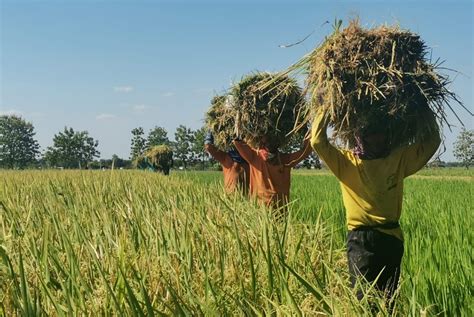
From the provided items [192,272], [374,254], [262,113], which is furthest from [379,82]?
[262,113]

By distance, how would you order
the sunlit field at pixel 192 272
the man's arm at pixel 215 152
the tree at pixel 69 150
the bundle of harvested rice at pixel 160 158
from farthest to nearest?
1. the tree at pixel 69 150
2. the bundle of harvested rice at pixel 160 158
3. the man's arm at pixel 215 152
4. the sunlit field at pixel 192 272

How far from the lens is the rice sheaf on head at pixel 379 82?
2.10 meters

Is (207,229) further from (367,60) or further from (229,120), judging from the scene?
(229,120)

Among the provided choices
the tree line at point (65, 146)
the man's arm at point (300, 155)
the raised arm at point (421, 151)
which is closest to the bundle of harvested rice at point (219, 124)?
the man's arm at point (300, 155)

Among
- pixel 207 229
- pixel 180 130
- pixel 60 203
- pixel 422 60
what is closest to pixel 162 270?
pixel 207 229

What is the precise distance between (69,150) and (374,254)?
214 feet

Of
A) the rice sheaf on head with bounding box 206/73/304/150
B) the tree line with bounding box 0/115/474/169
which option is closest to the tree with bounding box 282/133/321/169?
the rice sheaf on head with bounding box 206/73/304/150

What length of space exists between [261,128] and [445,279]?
6.02ft

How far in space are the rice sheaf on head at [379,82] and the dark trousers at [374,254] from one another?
1.71ft

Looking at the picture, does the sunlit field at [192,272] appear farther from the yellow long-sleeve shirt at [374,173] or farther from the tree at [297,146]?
the tree at [297,146]

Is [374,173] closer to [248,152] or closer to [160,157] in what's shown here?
[248,152]

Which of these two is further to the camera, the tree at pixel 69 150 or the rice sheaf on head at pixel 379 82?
the tree at pixel 69 150

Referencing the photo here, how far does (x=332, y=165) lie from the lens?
2.29 meters

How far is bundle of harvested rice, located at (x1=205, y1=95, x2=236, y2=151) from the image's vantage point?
4906mm
